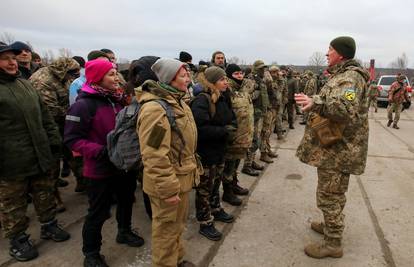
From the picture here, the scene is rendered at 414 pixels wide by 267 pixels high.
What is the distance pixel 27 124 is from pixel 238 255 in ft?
7.76

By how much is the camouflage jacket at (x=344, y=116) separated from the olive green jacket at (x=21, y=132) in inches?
101

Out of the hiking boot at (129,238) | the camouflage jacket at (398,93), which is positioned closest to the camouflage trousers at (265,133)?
the hiking boot at (129,238)

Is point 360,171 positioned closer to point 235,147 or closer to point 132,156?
point 235,147

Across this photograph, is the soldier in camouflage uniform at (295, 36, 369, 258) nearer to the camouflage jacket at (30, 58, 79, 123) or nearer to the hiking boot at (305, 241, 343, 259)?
the hiking boot at (305, 241, 343, 259)

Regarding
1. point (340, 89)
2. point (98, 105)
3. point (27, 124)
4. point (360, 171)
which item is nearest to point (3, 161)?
→ point (27, 124)

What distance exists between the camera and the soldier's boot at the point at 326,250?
297cm

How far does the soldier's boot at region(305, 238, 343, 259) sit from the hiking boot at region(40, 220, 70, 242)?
251 centimetres

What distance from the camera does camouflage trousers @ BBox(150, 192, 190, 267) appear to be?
7.63 feet

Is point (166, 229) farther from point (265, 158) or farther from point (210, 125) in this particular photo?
point (265, 158)

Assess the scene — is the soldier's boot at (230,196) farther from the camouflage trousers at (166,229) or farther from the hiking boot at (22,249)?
the hiking boot at (22,249)

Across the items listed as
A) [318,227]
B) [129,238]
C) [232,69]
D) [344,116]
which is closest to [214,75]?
[232,69]

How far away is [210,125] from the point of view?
3.11 metres

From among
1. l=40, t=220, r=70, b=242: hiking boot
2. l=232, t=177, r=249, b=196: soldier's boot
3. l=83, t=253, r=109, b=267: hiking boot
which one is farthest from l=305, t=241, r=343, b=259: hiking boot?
l=40, t=220, r=70, b=242: hiking boot

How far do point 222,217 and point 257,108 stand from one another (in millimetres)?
2569
